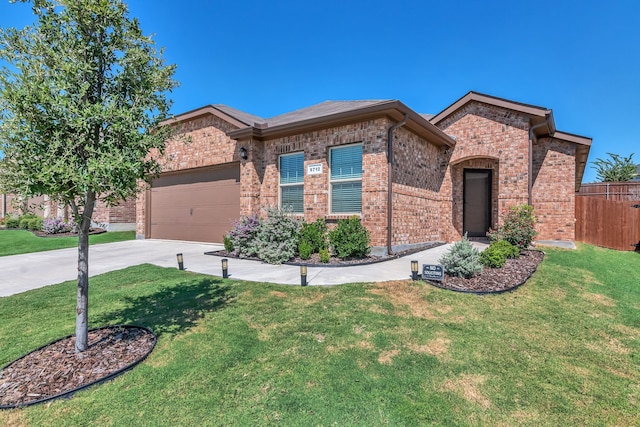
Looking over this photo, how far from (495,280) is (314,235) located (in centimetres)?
431

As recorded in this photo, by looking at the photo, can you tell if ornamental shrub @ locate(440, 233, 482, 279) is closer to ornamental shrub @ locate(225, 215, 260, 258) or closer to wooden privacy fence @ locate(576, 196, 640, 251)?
ornamental shrub @ locate(225, 215, 260, 258)

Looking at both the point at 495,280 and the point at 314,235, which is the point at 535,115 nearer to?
the point at 495,280

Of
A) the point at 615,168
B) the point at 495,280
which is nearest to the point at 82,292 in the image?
the point at 495,280

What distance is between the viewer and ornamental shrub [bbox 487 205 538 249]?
8430mm


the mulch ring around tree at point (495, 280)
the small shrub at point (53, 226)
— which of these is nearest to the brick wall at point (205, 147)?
the small shrub at point (53, 226)

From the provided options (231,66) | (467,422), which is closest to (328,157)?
(467,422)

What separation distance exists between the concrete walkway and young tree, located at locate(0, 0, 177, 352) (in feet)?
11.8

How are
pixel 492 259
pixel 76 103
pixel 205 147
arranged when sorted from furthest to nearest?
pixel 205 147 < pixel 492 259 < pixel 76 103

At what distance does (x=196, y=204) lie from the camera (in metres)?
12.3

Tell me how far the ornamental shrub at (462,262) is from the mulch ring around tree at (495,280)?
11 cm

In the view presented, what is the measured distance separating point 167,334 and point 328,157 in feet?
21.1

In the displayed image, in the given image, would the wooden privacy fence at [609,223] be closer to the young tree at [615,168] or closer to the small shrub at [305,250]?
the small shrub at [305,250]

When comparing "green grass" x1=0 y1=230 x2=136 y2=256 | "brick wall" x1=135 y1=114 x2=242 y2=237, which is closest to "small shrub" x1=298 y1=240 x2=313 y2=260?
"brick wall" x1=135 y1=114 x2=242 y2=237

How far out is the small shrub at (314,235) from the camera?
8.28 meters
